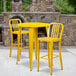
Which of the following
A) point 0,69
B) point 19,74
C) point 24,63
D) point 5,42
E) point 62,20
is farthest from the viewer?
point 62,20

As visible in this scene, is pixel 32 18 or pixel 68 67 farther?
pixel 32 18

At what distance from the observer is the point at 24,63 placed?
14.9 feet

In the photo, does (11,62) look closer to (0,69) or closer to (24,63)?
(24,63)

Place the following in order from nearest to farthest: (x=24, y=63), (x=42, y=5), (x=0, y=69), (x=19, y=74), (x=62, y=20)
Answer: (x=19, y=74) < (x=0, y=69) < (x=24, y=63) < (x=62, y=20) < (x=42, y=5)

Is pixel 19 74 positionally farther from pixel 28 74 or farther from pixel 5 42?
pixel 5 42

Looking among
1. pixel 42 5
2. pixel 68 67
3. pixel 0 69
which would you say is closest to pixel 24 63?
pixel 0 69

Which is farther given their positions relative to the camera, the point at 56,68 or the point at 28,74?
the point at 56,68

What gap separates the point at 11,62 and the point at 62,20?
4245mm

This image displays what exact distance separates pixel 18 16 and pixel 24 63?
3.67m

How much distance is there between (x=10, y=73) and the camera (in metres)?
3.65

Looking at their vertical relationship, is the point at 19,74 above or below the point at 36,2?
below

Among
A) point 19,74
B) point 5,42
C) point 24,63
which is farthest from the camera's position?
point 5,42

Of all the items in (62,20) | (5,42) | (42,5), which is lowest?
(5,42)

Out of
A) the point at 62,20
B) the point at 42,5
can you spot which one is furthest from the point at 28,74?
the point at 42,5
